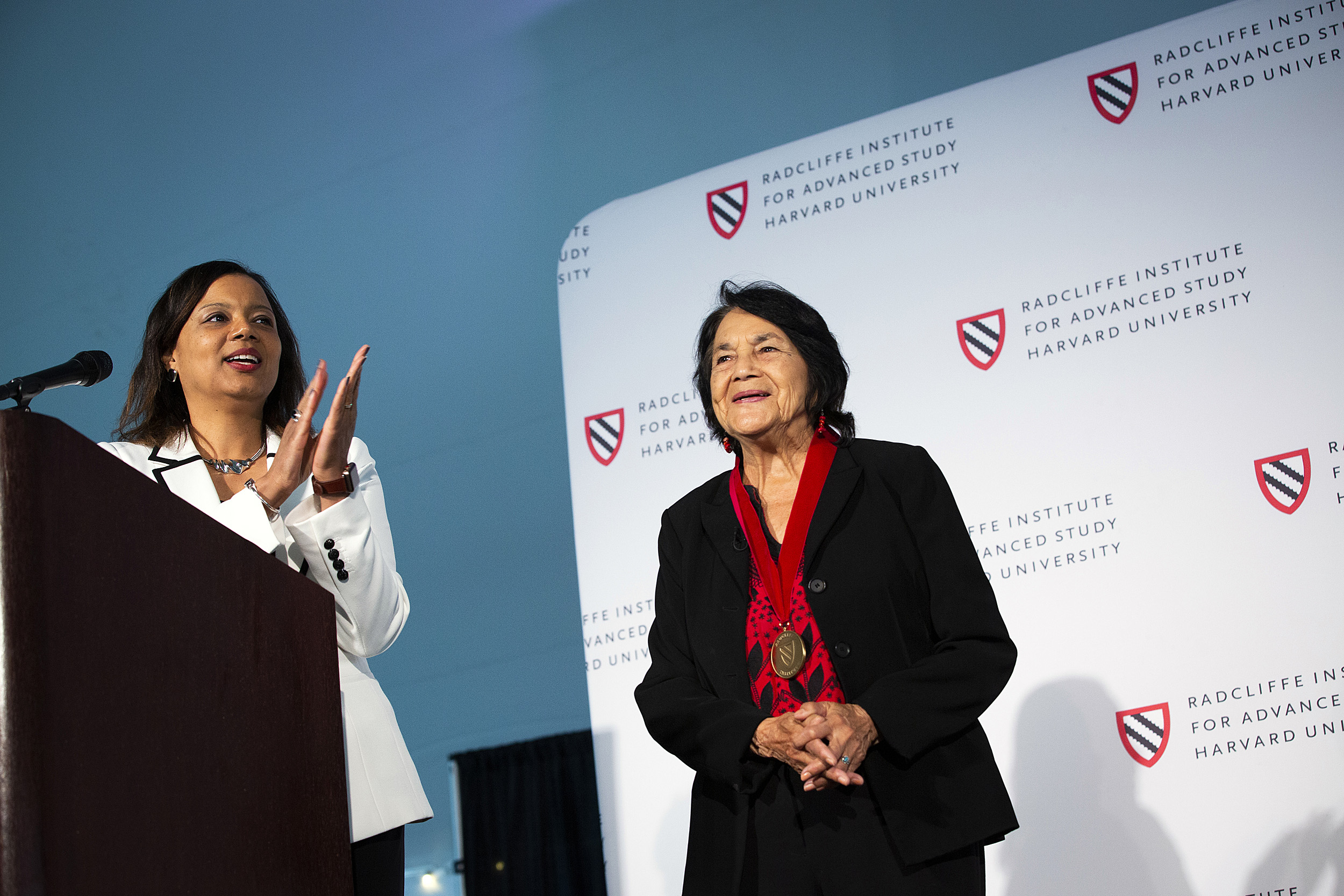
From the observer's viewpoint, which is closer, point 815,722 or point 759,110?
point 815,722

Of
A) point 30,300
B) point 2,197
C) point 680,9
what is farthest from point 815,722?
point 2,197

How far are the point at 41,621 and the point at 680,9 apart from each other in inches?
144

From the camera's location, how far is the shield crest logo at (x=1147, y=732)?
278 centimetres

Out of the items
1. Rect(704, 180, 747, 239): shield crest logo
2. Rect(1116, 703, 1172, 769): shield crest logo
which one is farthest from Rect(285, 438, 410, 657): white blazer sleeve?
Rect(704, 180, 747, 239): shield crest logo

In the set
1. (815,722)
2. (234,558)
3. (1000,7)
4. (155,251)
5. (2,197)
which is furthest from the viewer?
(2,197)

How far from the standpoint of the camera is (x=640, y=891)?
3.23 metres

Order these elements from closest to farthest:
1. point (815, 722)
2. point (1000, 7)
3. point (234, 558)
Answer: point (234, 558) → point (815, 722) → point (1000, 7)

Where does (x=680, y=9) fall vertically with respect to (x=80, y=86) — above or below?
below

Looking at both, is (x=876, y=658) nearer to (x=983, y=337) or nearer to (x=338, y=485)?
(x=338, y=485)

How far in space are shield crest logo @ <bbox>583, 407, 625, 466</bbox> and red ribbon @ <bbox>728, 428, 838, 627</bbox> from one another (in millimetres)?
1479

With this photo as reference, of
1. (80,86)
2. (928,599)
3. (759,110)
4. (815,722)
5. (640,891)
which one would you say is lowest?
(640,891)

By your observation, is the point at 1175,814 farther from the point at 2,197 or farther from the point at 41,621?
the point at 2,197

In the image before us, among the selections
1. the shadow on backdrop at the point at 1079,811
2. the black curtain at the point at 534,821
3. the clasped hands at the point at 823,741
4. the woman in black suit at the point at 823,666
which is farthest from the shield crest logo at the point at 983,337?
the black curtain at the point at 534,821

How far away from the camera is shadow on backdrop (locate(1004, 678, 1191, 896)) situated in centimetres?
275
